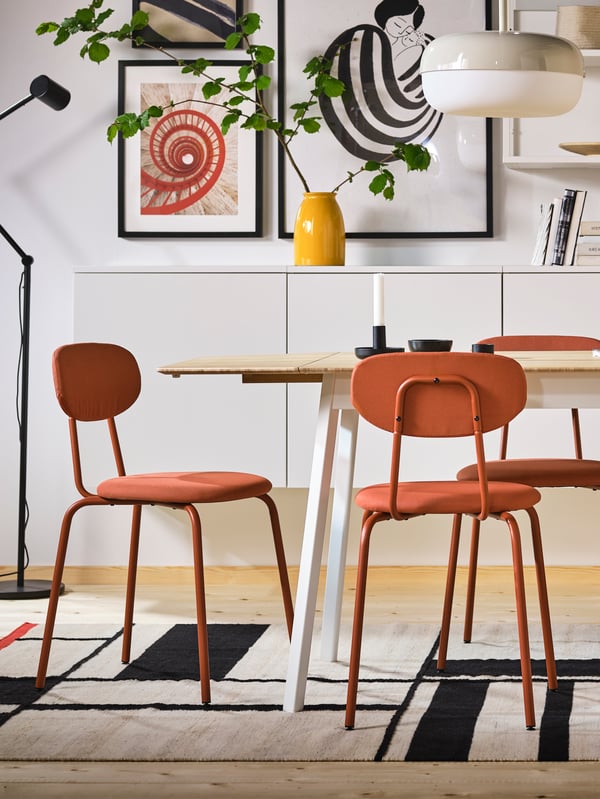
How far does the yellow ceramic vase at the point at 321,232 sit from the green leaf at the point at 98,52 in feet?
2.81

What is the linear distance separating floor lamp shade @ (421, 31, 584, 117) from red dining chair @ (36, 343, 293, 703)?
1054mm

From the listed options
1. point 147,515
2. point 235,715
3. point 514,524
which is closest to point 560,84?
point 514,524

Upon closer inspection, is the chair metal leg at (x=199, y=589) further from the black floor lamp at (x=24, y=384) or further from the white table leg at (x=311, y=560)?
the black floor lamp at (x=24, y=384)

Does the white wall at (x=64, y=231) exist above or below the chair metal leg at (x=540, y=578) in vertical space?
above

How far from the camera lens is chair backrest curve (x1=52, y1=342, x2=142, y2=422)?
2.70 m

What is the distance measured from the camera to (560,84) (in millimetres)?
2730

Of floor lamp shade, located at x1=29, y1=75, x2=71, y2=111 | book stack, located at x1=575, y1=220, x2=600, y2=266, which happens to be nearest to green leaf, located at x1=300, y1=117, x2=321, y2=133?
floor lamp shade, located at x1=29, y1=75, x2=71, y2=111

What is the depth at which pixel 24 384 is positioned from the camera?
3928 mm

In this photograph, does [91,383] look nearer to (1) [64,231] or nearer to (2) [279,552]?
(2) [279,552]

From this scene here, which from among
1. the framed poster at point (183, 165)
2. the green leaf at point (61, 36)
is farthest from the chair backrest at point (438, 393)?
the green leaf at point (61, 36)

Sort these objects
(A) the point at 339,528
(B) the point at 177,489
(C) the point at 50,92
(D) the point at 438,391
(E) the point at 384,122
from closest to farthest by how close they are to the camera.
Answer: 1. (D) the point at 438,391
2. (B) the point at 177,489
3. (A) the point at 339,528
4. (C) the point at 50,92
5. (E) the point at 384,122

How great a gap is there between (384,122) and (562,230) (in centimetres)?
75

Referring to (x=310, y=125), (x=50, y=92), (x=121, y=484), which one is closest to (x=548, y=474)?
(x=121, y=484)

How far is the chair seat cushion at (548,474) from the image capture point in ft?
9.52
